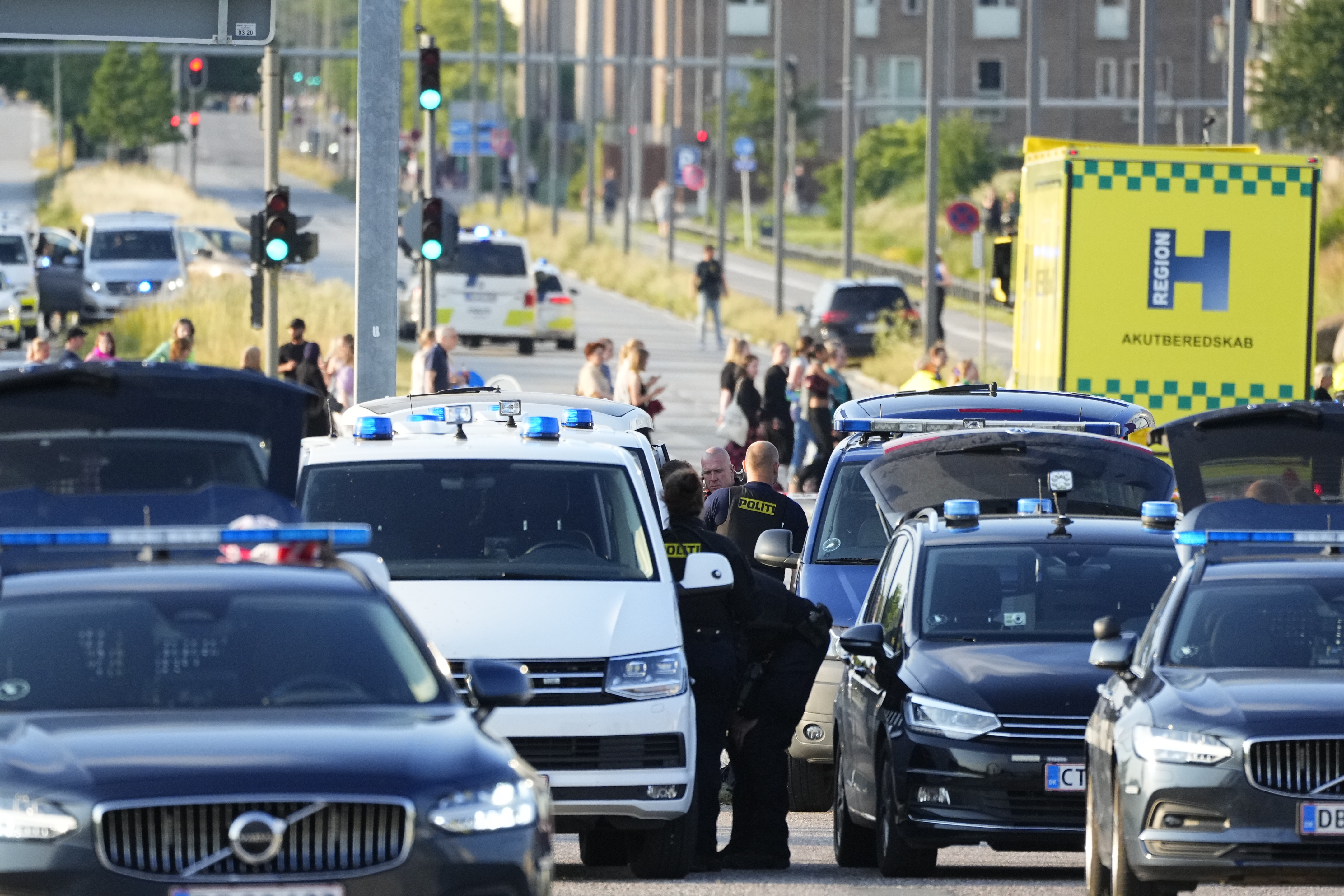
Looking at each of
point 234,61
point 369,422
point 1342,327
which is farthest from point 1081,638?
point 234,61

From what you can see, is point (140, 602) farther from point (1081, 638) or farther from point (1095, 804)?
point (1081, 638)

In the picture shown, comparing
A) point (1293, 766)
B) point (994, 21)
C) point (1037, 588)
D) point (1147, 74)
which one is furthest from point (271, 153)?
point (994, 21)

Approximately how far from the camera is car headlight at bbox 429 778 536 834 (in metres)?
6.73

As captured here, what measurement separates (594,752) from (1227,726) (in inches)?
101

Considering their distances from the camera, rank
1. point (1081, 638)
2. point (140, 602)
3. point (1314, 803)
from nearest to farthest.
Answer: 1. point (140, 602)
2. point (1314, 803)
3. point (1081, 638)

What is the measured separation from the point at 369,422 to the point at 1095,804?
3.75 meters

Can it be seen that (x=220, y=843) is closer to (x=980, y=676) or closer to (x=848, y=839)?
(x=980, y=676)

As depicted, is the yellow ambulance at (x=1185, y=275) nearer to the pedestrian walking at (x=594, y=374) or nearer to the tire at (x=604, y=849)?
the pedestrian walking at (x=594, y=374)

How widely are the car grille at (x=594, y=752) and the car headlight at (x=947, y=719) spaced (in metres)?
1.03

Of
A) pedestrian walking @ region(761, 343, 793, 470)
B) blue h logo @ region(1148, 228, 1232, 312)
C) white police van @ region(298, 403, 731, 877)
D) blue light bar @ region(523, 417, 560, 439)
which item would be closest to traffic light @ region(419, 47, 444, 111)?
pedestrian walking @ region(761, 343, 793, 470)

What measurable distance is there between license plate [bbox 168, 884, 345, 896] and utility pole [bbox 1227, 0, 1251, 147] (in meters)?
24.1

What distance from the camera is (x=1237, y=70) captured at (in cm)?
3006

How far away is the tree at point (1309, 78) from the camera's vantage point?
210 feet

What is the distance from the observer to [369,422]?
11.4 meters
